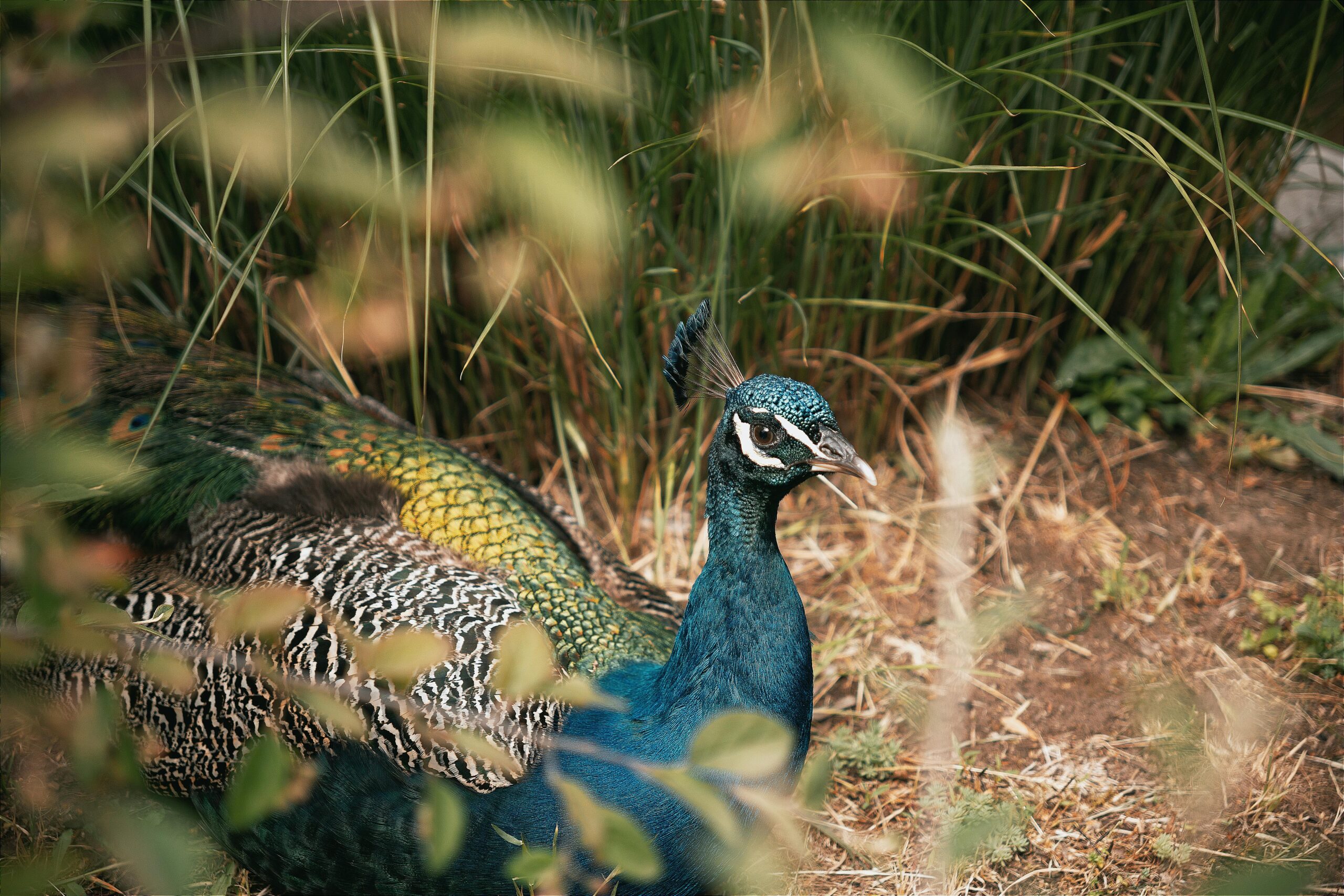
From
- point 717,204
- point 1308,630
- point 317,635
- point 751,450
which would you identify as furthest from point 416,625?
point 1308,630

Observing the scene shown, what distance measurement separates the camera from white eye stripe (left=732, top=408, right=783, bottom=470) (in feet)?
5.28

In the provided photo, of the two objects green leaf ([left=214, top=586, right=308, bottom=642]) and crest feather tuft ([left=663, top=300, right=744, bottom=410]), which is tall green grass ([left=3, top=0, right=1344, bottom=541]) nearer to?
crest feather tuft ([left=663, top=300, right=744, bottom=410])

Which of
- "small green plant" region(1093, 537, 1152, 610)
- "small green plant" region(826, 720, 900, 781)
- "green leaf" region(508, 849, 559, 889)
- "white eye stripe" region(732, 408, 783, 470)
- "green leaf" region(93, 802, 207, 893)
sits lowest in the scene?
"small green plant" region(826, 720, 900, 781)

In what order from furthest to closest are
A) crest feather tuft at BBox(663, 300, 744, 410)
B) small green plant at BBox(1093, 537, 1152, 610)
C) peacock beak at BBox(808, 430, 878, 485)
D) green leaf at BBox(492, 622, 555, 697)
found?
small green plant at BBox(1093, 537, 1152, 610) < crest feather tuft at BBox(663, 300, 744, 410) < peacock beak at BBox(808, 430, 878, 485) < green leaf at BBox(492, 622, 555, 697)

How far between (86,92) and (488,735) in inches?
43.9

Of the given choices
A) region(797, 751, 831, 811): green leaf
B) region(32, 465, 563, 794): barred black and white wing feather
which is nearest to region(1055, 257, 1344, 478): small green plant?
region(32, 465, 563, 794): barred black and white wing feather

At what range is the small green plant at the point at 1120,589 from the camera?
7.80 ft

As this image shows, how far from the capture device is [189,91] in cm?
220

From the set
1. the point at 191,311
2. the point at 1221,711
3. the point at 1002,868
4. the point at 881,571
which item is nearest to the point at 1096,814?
the point at 1002,868

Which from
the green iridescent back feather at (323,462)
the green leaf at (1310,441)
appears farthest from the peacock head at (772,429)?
the green leaf at (1310,441)

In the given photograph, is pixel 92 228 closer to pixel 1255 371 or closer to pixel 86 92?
pixel 86 92

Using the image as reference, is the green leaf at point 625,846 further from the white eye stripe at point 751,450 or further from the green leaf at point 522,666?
the white eye stripe at point 751,450

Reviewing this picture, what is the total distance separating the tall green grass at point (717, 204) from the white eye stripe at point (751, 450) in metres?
0.32

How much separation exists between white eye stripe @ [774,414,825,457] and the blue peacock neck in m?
Result: 0.11
